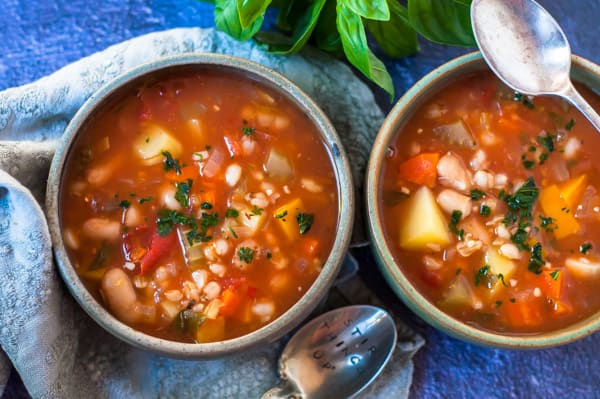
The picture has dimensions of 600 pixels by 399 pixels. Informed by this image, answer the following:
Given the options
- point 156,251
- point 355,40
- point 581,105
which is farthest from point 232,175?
point 581,105

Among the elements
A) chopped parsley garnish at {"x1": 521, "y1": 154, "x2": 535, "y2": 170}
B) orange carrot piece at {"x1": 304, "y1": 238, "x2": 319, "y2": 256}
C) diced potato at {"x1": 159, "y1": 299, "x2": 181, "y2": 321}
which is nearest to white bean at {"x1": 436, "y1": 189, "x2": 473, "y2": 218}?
chopped parsley garnish at {"x1": 521, "y1": 154, "x2": 535, "y2": 170}

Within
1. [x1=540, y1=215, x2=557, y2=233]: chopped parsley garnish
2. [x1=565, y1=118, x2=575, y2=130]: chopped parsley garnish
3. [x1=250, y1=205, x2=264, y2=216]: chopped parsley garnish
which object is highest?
[x1=565, y1=118, x2=575, y2=130]: chopped parsley garnish

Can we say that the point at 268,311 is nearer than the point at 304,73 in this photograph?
Yes

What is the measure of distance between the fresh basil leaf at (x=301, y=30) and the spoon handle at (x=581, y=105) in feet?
2.77

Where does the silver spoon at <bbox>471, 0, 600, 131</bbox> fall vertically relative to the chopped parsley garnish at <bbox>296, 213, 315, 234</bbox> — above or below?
above

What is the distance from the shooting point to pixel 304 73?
2715 millimetres

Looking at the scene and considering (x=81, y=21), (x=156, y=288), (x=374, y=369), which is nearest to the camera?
(x=156, y=288)

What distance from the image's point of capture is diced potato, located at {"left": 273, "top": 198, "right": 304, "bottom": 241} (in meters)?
2.41

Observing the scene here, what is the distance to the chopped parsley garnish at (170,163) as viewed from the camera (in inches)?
95.0

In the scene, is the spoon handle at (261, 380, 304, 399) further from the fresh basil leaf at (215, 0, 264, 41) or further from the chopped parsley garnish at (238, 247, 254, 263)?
the fresh basil leaf at (215, 0, 264, 41)

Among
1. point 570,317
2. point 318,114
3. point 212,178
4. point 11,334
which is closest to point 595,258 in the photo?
point 570,317

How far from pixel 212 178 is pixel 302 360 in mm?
725

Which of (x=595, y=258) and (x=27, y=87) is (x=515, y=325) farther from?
(x=27, y=87)

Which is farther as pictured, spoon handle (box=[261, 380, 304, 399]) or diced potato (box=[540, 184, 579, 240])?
spoon handle (box=[261, 380, 304, 399])
